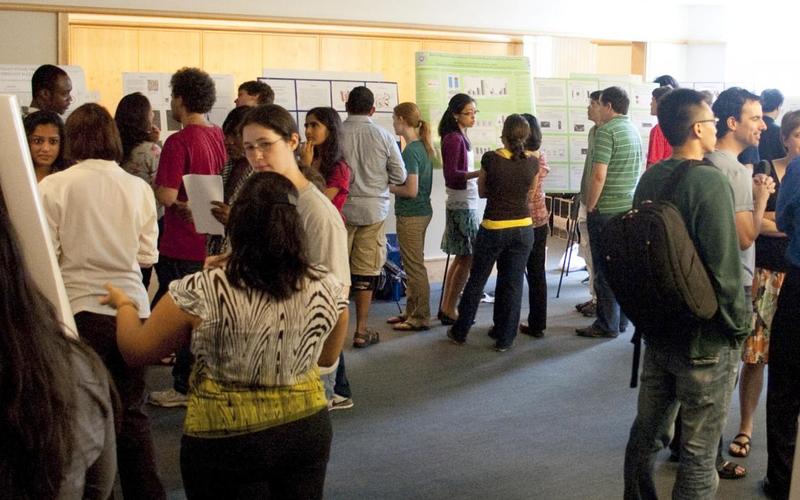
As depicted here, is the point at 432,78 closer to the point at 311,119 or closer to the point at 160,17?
the point at 160,17

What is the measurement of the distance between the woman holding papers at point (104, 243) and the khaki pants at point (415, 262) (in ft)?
9.84

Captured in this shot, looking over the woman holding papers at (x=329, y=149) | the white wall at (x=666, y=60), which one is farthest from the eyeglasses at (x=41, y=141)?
the white wall at (x=666, y=60)

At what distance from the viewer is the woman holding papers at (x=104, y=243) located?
2746 mm

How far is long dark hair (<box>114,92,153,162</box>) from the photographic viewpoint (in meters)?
4.35

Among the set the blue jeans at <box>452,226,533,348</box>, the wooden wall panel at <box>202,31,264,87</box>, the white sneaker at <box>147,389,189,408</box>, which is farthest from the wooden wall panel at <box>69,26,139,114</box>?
the white sneaker at <box>147,389,189,408</box>

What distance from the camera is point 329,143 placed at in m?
4.29

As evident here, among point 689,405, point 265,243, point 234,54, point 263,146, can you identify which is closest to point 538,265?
point 689,405

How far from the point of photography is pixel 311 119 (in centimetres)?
425

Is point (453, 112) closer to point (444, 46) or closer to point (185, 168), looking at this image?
point (185, 168)

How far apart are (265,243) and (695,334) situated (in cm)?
129

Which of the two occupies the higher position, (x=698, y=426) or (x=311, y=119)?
(x=311, y=119)

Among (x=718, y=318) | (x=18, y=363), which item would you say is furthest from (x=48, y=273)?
(x=718, y=318)

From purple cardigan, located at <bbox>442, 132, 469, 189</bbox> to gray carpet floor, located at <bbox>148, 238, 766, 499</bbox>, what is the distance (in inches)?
38.8

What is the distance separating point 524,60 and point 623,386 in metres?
3.45
